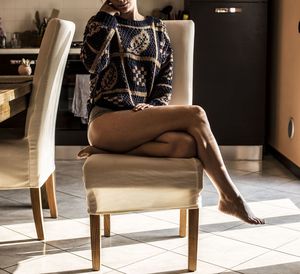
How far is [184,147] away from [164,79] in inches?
17.3

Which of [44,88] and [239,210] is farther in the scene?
[44,88]

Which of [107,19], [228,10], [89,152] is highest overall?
[228,10]

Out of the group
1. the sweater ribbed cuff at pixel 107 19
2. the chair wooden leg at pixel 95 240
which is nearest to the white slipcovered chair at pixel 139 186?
the chair wooden leg at pixel 95 240

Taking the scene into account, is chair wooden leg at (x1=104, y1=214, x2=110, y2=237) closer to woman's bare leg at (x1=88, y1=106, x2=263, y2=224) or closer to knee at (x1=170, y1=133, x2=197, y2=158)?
woman's bare leg at (x1=88, y1=106, x2=263, y2=224)

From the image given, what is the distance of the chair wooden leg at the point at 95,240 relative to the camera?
7.80 feet

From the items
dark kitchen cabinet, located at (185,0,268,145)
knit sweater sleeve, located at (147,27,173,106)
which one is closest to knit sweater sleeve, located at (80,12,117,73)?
knit sweater sleeve, located at (147,27,173,106)

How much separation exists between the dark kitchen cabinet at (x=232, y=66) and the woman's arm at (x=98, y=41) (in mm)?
2280

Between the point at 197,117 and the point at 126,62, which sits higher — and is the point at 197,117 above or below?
below

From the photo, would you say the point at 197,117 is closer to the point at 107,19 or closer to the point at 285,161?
the point at 107,19

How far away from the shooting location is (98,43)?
8.52 feet

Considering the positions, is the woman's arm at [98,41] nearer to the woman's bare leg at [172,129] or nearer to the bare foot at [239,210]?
the woman's bare leg at [172,129]

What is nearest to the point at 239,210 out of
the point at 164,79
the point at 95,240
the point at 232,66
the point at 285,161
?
the point at 95,240

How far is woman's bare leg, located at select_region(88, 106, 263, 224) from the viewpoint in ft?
8.03

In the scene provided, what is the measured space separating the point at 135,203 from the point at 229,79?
274cm
